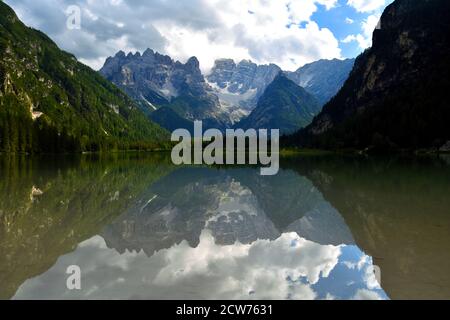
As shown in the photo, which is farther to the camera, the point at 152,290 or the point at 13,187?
the point at 13,187

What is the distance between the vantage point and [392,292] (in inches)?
451

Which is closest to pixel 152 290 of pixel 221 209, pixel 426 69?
pixel 221 209

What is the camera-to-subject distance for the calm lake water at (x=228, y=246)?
1206cm

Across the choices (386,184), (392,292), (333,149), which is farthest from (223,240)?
(333,149)

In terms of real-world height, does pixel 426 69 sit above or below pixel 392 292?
above

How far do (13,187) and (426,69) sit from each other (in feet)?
648

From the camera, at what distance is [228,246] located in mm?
18078

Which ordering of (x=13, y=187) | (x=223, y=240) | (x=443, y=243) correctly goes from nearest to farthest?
(x=443, y=243) → (x=223, y=240) → (x=13, y=187)

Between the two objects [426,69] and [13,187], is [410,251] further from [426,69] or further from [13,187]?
[426,69]

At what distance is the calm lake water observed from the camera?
1206 centimetres
